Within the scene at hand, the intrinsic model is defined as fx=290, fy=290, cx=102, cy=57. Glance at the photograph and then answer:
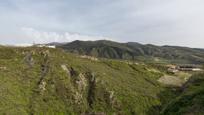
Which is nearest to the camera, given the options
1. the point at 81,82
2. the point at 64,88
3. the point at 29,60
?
the point at 64,88

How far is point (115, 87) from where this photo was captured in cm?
13125

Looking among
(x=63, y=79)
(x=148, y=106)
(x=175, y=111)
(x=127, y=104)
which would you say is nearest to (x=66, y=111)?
(x=63, y=79)

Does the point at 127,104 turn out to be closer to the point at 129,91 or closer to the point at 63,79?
the point at 129,91

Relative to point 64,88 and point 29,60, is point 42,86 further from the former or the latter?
point 29,60

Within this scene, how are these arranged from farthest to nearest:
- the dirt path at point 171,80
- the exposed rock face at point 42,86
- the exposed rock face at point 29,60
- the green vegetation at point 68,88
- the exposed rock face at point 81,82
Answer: the dirt path at point 171,80, the exposed rock face at point 29,60, the exposed rock face at point 81,82, the exposed rock face at point 42,86, the green vegetation at point 68,88

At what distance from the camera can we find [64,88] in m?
119

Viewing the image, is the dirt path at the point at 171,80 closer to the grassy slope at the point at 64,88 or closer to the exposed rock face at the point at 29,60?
the grassy slope at the point at 64,88

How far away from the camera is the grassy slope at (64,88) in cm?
10606

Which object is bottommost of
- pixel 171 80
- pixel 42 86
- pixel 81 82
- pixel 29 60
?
pixel 171 80

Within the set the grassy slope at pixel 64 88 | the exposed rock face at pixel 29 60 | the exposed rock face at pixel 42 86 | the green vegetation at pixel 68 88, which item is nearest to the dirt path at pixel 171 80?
the green vegetation at pixel 68 88

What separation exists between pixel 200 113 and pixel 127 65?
474 feet

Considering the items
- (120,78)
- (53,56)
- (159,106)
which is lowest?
(159,106)

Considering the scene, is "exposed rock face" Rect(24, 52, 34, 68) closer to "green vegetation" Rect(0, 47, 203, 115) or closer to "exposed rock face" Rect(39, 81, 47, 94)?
"green vegetation" Rect(0, 47, 203, 115)

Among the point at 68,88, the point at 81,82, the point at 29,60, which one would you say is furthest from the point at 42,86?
the point at 29,60
